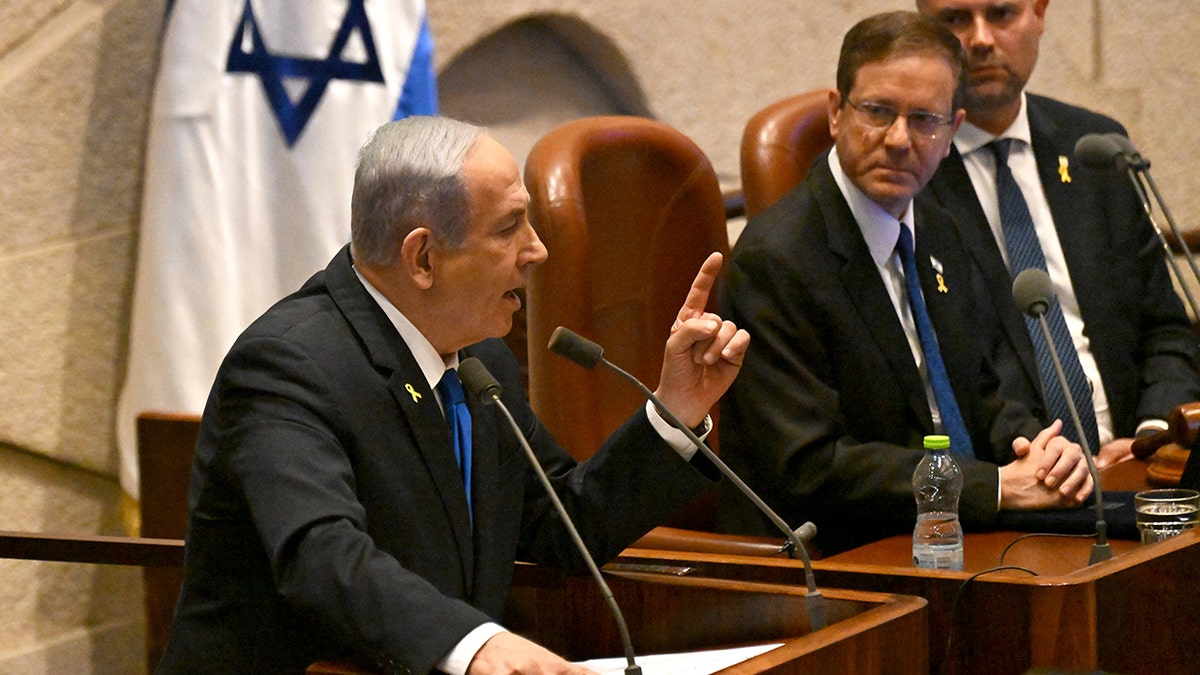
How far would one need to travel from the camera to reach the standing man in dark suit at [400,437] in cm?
168

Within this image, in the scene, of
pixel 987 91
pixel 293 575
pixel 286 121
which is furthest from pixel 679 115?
pixel 293 575

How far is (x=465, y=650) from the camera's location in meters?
1.48

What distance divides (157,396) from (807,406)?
4.06ft

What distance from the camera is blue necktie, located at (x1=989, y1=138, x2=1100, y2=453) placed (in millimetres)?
2988

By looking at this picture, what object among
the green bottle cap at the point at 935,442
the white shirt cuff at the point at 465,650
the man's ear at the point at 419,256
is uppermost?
the man's ear at the point at 419,256

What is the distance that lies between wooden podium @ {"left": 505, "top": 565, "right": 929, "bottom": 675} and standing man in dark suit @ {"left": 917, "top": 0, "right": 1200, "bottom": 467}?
1.44 meters

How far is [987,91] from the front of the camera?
3258 mm

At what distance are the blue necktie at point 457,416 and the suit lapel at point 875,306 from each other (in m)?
0.89

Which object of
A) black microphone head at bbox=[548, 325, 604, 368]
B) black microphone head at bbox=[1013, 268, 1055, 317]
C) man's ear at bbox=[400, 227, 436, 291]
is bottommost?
black microphone head at bbox=[1013, 268, 1055, 317]

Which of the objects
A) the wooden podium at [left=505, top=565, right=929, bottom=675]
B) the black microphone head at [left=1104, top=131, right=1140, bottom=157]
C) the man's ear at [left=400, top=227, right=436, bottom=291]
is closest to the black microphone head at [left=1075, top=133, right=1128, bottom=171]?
the black microphone head at [left=1104, top=131, right=1140, bottom=157]

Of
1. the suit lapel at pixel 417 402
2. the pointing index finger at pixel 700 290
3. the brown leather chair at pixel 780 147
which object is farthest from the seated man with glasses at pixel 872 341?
the suit lapel at pixel 417 402

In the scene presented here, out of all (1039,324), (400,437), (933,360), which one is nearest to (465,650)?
(400,437)

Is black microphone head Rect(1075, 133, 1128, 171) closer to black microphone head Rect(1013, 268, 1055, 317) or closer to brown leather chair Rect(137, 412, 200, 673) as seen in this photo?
black microphone head Rect(1013, 268, 1055, 317)

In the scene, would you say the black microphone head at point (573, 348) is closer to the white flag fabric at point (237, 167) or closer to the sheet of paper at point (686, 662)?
the sheet of paper at point (686, 662)
